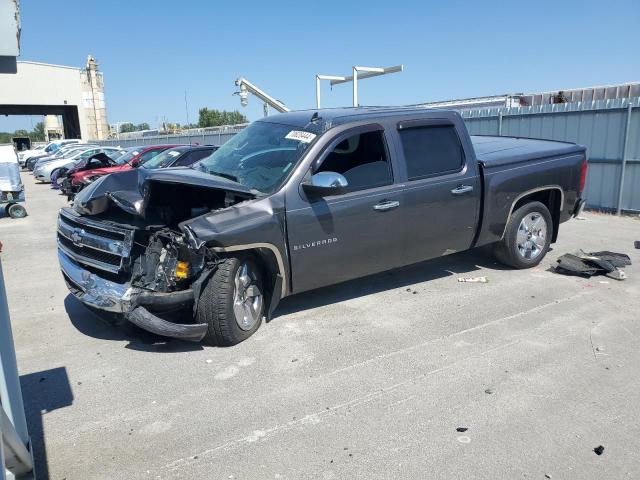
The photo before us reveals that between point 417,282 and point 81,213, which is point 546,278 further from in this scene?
point 81,213

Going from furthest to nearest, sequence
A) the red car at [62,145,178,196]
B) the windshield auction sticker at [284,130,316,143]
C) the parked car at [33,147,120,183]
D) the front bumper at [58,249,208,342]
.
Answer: the parked car at [33,147,120,183]
the red car at [62,145,178,196]
the windshield auction sticker at [284,130,316,143]
the front bumper at [58,249,208,342]

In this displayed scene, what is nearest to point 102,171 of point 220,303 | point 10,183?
point 10,183

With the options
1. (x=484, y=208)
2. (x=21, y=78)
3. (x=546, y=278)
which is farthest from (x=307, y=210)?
(x=21, y=78)

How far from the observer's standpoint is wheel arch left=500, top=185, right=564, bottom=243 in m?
6.44

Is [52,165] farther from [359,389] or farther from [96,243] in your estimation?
[359,389]

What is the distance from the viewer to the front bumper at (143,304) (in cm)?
402

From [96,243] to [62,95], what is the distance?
51.8 m

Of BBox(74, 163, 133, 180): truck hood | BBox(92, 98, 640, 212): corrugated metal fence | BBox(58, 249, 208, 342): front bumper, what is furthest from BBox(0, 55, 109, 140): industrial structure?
BBox(58, 249, 208, 342): front bumper

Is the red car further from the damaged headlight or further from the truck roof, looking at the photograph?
the damaged headlight

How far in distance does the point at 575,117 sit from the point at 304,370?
10.0 metres

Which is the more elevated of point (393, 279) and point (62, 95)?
point (62, 95)

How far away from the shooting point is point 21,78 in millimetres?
45812

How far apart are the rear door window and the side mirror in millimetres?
1064

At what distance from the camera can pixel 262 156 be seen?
517 centimetres
